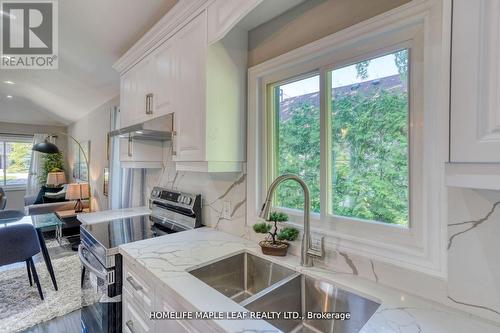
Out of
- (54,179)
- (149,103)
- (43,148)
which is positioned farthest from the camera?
(54,179)

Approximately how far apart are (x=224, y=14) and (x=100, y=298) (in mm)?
1766

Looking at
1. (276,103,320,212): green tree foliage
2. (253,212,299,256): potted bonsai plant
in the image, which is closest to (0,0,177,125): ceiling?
(276,103,320,212): green tree foliage

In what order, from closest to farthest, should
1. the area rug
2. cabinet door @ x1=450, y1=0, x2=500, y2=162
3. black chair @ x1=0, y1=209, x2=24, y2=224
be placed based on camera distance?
cabinet door @ x1=450, y1=0, x2=500, y2=162 < the area rug < black chair @ x1=0, y1=209, x2=24, y2=224

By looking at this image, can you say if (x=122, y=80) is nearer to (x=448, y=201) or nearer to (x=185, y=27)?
(x=185, y=27)

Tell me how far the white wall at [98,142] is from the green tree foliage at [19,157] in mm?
2269

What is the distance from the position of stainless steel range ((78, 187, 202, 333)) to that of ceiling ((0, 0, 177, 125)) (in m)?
1.39

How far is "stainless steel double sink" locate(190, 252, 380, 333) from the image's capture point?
3.09 feet

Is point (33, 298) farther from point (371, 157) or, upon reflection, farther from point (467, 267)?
point (467, 267)

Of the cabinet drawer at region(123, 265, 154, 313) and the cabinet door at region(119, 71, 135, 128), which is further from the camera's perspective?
the cabinet door at region(119, 71, 135, 128)

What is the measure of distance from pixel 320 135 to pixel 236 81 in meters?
0.63

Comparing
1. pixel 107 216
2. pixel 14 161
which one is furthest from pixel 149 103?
pixel 14 161

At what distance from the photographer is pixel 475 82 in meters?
0.56

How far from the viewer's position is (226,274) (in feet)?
4.17

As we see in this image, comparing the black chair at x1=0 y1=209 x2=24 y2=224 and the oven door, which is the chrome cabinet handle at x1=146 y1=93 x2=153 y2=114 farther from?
the black chair at x1=0 y1=209 x2=24 y2=224
